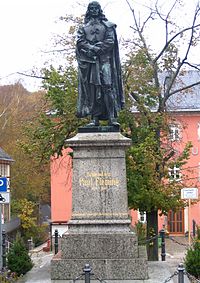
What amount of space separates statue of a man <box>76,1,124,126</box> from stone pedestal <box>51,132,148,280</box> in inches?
24.4

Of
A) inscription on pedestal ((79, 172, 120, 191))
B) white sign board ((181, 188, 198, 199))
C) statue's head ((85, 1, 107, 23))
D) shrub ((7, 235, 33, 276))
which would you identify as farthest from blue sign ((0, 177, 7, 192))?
white sign board ((181, 188, 198, 199))

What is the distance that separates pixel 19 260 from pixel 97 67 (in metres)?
4.04

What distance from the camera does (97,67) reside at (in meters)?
11.4

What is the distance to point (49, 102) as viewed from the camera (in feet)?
69.1

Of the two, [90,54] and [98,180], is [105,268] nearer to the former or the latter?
[98,180]

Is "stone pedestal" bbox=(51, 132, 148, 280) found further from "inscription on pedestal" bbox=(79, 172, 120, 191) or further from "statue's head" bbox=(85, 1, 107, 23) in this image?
"statue's head" bbox=(85, 1, 107, 23)

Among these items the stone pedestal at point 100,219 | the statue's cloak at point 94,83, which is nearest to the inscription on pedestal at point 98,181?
the stone pedestal at point 100,219

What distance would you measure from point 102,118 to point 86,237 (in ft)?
8.12

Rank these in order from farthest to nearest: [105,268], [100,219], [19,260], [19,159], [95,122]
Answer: [19,159] → [19,260] → [95,122] → [100,219] → [105,268]

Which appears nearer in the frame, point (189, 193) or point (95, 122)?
point (95, 122)

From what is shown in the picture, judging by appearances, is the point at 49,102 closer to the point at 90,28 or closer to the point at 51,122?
the point at 51,122

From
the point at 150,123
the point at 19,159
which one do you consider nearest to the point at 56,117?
the point at 150,123

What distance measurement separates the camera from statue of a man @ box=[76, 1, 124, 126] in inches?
451

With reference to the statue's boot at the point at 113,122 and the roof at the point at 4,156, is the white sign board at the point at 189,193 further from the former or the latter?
the roof at the point at 4,156
